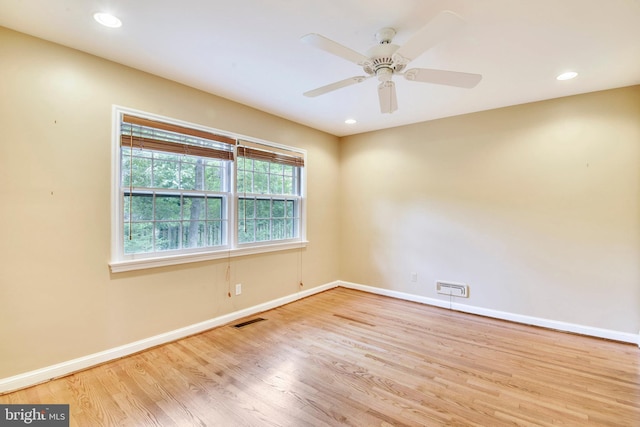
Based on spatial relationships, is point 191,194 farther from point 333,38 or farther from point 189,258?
point 333,38

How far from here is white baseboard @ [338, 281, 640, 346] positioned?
119 inches

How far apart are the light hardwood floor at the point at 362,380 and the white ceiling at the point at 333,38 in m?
2.58

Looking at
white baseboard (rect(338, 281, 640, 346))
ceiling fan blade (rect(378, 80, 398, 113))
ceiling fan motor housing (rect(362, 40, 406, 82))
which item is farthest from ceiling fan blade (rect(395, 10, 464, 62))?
white baseboard (rect(338, 281, 640, 346))

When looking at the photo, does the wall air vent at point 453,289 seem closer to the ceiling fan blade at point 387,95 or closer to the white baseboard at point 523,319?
the white baseboard at point 523,319

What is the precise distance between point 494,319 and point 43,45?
5136 mm

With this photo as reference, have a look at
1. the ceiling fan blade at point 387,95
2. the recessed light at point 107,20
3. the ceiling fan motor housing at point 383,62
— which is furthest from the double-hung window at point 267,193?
the ceiling fan motor housing at point 383,62

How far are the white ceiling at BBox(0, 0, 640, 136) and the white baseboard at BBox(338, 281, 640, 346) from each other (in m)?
2.51

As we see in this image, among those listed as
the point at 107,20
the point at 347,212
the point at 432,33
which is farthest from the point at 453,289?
the point at 107,20

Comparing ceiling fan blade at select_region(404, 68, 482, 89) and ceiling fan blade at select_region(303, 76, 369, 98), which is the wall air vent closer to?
ceiling fan blade at select_region(404, 68, 482, 89)

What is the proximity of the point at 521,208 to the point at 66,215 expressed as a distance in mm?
4550

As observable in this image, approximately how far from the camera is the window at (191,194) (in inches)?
106

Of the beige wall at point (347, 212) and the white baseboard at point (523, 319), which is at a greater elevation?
the beige wall at point (347, 212)

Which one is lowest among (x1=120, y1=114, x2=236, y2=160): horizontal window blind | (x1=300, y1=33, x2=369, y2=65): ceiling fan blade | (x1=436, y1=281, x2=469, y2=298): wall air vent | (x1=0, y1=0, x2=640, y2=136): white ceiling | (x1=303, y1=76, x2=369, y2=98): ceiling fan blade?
(x1=436, y1=281, x2=469, y2=298): wall air vent

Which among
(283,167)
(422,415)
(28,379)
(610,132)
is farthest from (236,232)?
(610,132)
